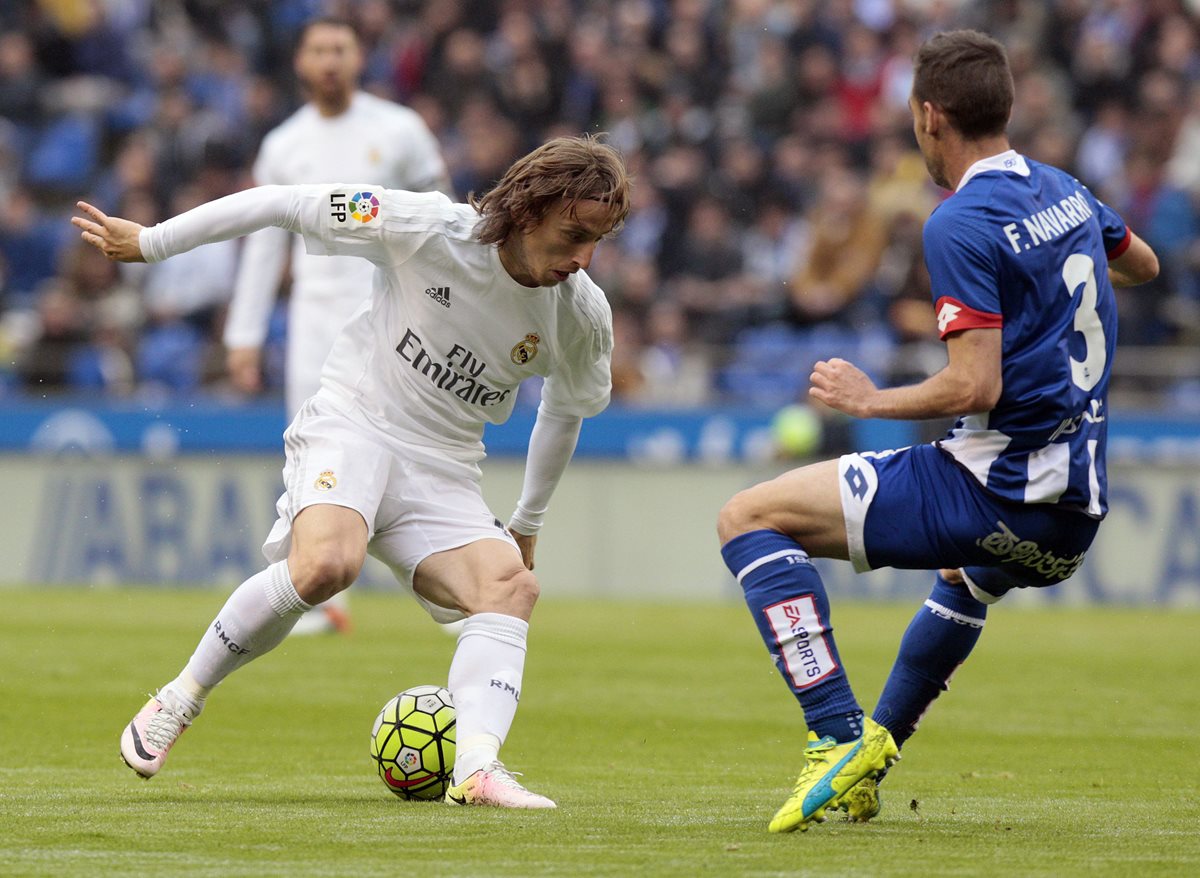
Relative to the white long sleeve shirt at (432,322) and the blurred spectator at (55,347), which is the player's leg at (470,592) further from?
the blurred spectator at (55,347)

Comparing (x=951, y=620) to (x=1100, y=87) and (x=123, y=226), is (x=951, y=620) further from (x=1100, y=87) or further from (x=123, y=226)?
(x=1100, y=87)

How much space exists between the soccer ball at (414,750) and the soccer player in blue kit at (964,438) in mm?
1272

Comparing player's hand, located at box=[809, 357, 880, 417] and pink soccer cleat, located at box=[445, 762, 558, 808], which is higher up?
player's hand, located at box=[809, 357, 880, 417]

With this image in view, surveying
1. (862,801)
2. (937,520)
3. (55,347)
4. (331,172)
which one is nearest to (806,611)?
(937,520)

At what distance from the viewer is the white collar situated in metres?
5.32

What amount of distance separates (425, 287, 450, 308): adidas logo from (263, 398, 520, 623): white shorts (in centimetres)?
48

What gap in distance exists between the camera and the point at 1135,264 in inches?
229

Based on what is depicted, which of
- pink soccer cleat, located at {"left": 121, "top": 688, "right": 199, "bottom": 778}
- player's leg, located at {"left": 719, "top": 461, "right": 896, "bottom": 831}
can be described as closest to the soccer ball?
pink soccer cleat, located at {"left": 121, "top": 688, "right": 199, "bottom": 778}

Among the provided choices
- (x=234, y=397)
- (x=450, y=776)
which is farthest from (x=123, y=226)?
(x=234, y=397)

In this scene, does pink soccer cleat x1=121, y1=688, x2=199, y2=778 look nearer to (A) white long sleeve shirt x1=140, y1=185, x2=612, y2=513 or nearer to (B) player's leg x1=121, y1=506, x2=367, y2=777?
(B) player's leg x1=121, y1=506, x2=367, y2=777

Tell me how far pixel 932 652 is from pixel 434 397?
1814mm

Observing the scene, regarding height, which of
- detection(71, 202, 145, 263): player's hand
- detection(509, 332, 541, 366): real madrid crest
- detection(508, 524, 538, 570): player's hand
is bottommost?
detection(508, 524, 538, 570): player's hand

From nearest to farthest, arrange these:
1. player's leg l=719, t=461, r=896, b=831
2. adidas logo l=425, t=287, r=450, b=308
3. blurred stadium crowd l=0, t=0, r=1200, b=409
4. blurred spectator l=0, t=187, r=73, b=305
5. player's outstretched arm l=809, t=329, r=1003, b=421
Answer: player's outstretched arm l=809, t=329, r=1003, b=421
player's leg l=719, t=461, r=896, b=831
adidas logo l=425, t=287, r=450, b=308
blurred stadium crowd l=0, t=0, r=1200, b=409
blurred spectator l=0, t=187, r=73, b=305

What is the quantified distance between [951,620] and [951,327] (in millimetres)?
1228
